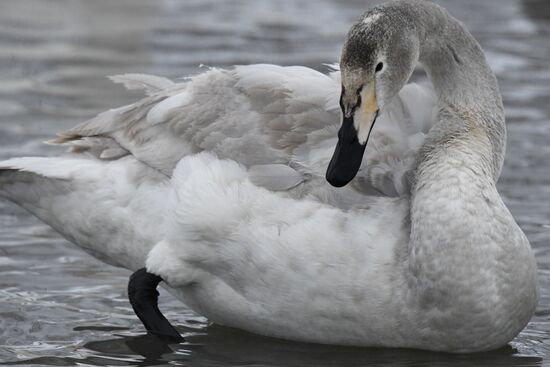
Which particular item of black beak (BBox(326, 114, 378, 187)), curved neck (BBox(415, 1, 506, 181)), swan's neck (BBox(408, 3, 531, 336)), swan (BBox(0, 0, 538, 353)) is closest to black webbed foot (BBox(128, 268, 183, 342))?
swan (BBox(0, 0, 538, 353))

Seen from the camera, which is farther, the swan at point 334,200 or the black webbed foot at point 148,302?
the black webbed foot at point 148,302

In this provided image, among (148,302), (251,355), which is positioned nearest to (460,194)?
(251,355)

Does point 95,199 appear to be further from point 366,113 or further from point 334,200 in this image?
point 366,113

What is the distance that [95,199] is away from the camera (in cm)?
737

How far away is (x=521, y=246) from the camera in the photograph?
20.9ft

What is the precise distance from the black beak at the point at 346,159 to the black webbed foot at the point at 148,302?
1274 mm

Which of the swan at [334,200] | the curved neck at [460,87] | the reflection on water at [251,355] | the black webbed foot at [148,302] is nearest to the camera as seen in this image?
the swan at [334,200]

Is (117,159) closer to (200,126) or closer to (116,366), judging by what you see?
(200,126)

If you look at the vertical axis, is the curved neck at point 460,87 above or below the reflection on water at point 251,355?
above

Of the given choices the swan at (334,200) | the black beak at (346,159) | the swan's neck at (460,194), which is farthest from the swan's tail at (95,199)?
the swan's neck at (460,194)

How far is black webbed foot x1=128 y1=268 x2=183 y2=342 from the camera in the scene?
704 centimetres

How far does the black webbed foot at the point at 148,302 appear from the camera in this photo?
23.1ft

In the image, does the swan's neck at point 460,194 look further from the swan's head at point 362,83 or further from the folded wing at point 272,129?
the swan's head at point 362,83

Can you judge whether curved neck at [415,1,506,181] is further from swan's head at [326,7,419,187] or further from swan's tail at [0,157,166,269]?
swan's tail at [0,157,166,269]
